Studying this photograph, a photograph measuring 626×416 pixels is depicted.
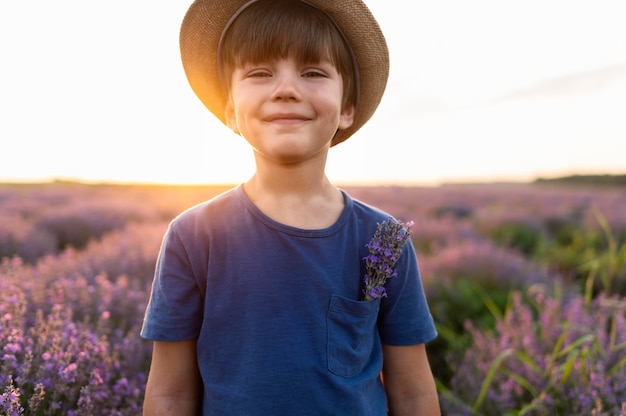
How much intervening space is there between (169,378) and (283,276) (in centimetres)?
51

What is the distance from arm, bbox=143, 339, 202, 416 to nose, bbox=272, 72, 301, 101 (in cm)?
86

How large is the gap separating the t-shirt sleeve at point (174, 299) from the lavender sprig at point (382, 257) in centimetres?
57

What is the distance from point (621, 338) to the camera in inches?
114

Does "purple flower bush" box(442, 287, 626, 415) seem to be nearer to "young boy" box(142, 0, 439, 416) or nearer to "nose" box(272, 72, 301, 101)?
"young boy" box(142, 0, 439, 416)

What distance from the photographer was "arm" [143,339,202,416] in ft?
5.32

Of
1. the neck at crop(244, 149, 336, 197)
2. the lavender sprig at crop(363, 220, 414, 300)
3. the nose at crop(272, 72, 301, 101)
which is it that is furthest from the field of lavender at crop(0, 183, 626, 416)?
the nose at crop(272, 72, 301, 101)

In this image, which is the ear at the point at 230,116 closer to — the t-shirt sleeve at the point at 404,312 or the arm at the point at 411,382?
the t-shirt sleeve at the point at 404,312

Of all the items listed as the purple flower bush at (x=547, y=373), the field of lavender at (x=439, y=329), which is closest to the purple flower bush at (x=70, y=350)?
the field of lavender at (x=439, y=329)

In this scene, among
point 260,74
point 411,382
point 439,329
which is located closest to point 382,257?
point 411,382

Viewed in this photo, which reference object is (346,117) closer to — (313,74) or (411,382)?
(313,74)

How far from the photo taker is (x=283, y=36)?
1.63 m

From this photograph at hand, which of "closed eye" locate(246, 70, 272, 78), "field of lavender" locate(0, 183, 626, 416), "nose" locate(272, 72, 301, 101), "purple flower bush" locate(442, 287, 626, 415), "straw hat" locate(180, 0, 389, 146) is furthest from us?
"purple flower bush" locate(442, 287, 626, 415)

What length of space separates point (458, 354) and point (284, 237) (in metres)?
2.72

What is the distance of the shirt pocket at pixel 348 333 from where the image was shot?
1.59 meters
